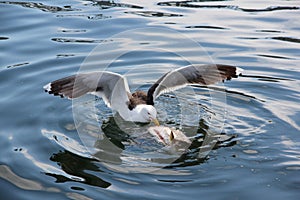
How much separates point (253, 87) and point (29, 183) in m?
4.33

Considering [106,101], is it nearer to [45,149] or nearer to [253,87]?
[45,149]

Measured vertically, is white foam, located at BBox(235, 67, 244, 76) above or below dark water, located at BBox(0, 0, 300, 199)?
above

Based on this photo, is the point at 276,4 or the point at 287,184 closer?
the point at 287,184

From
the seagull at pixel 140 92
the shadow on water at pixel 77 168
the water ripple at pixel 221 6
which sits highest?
the water ripple at pixel 221 6

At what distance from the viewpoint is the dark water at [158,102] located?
6.21m

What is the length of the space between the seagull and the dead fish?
59 cm

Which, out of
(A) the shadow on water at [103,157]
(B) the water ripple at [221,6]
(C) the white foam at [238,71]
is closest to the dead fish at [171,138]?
(A) the shadow on water at [103,157]

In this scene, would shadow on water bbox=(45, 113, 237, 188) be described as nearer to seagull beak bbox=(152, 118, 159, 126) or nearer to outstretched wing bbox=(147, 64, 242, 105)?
seagull beak bbox=(152, 118, 159, 126)

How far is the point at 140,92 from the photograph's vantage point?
859 cm

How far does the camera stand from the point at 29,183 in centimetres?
625

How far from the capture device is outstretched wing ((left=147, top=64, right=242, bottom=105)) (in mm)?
8227

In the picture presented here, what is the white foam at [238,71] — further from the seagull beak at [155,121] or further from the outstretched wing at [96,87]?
the outstretched wing at [96,87]

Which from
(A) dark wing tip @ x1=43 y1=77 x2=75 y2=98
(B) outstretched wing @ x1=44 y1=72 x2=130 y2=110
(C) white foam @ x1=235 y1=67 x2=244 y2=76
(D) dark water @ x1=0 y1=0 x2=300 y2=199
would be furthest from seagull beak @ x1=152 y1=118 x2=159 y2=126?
(C) white foam @ x1=235 y1=67 x2=244 y2=76

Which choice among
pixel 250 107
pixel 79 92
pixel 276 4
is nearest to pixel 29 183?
pixel 79 92
